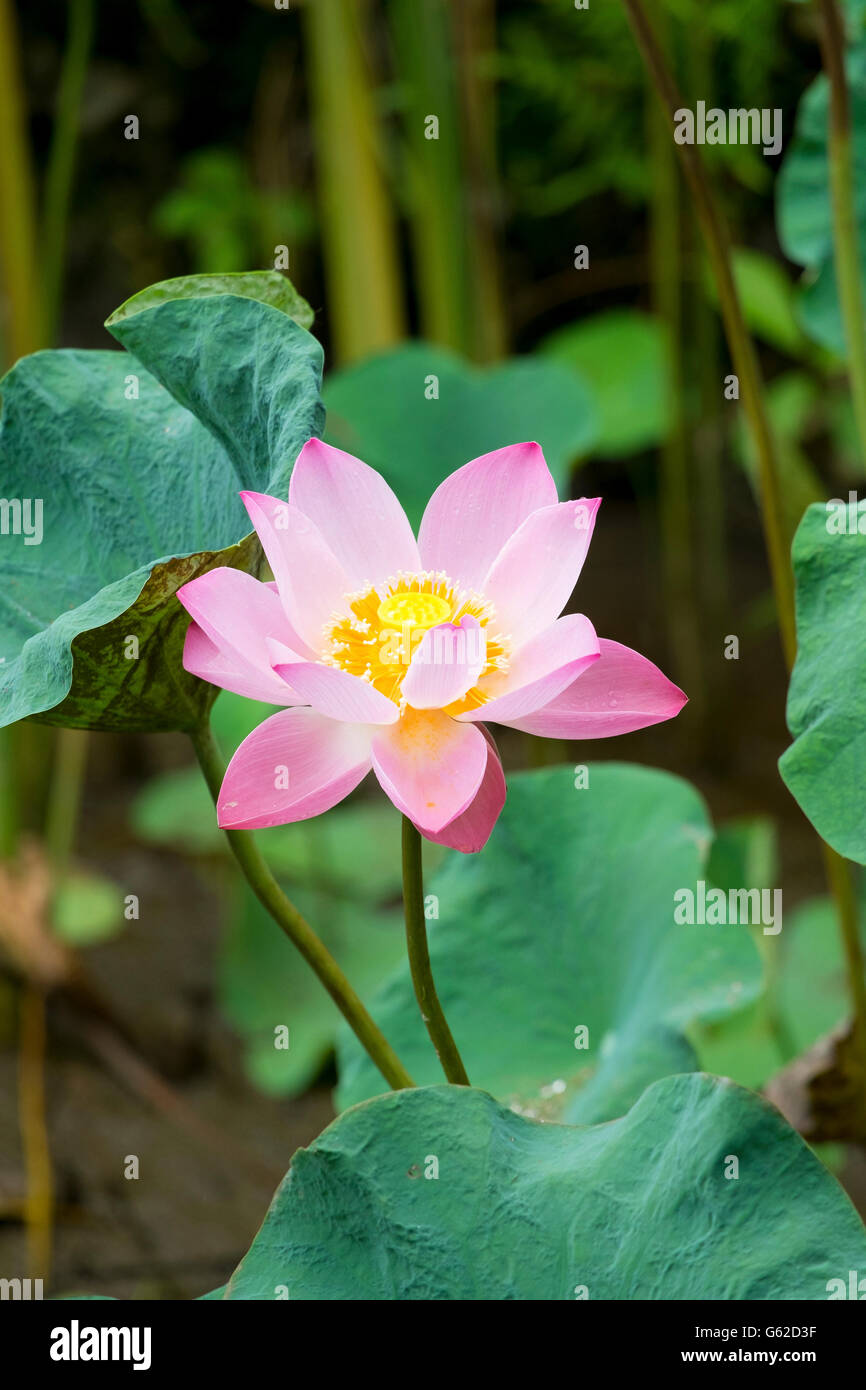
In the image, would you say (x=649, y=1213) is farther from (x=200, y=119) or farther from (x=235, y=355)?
(x=200, y=119)

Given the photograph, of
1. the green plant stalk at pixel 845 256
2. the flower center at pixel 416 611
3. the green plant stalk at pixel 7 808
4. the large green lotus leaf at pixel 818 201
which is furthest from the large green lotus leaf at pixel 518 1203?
the green plant stalk at pixel 7 808

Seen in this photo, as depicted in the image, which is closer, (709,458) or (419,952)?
(419,952)

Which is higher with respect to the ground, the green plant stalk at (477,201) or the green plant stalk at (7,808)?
the green plant stalk at (477,201)

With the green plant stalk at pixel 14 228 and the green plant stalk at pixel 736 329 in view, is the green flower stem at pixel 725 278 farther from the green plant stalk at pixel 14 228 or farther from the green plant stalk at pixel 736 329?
the green plant stalk at pixel 14 228

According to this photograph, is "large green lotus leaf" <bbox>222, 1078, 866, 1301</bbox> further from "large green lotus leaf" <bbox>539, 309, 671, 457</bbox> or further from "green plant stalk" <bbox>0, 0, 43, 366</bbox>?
"large green lotus leaf" <bbox>539, 309, 671, 457</bbox>

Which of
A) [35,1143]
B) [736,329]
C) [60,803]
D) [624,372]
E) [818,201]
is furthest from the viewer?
[624,372]

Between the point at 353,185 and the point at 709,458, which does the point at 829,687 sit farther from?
the point at 709,458

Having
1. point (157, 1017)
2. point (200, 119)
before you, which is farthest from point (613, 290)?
point (157, 1017)

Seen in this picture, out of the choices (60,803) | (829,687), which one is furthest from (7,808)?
(829,687)
